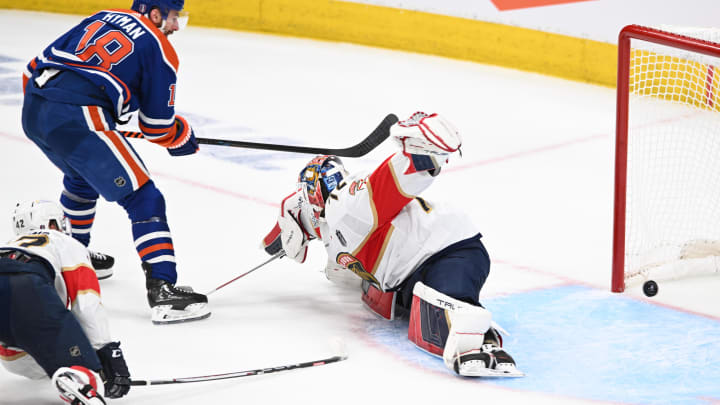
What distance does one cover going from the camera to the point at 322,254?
412 centimetres

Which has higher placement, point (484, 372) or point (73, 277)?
point (73, 277)

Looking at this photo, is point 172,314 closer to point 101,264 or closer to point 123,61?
point 101,264

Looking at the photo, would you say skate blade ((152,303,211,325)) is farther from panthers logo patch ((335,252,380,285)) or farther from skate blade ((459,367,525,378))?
skate blade ((459,367,525,378))

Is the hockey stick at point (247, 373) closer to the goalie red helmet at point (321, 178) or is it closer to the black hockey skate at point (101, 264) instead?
the goalie red helmet at point (321, 178)

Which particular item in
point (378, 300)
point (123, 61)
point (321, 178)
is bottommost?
point (378, 300)

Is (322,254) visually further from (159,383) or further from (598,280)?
(159,383)

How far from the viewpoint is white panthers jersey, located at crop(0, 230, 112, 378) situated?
2.61 meters

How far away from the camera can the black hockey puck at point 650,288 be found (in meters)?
3.61

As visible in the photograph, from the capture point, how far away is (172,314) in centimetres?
332

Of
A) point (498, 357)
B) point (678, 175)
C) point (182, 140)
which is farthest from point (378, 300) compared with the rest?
point (678, 175)

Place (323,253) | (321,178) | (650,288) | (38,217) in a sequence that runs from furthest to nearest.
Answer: (323,253), (650,288), (321,178), (38,217)

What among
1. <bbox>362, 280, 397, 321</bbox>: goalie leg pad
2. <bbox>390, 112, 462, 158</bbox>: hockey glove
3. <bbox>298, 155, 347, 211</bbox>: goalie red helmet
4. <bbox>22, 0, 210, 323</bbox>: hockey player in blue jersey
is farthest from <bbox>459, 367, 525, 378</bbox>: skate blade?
<bbox>22, 0, 210, 323</bbox>: hockey player in blue jersey

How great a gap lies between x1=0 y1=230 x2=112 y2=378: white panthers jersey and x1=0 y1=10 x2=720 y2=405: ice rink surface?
10.1 inches

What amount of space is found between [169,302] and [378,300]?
66cm
